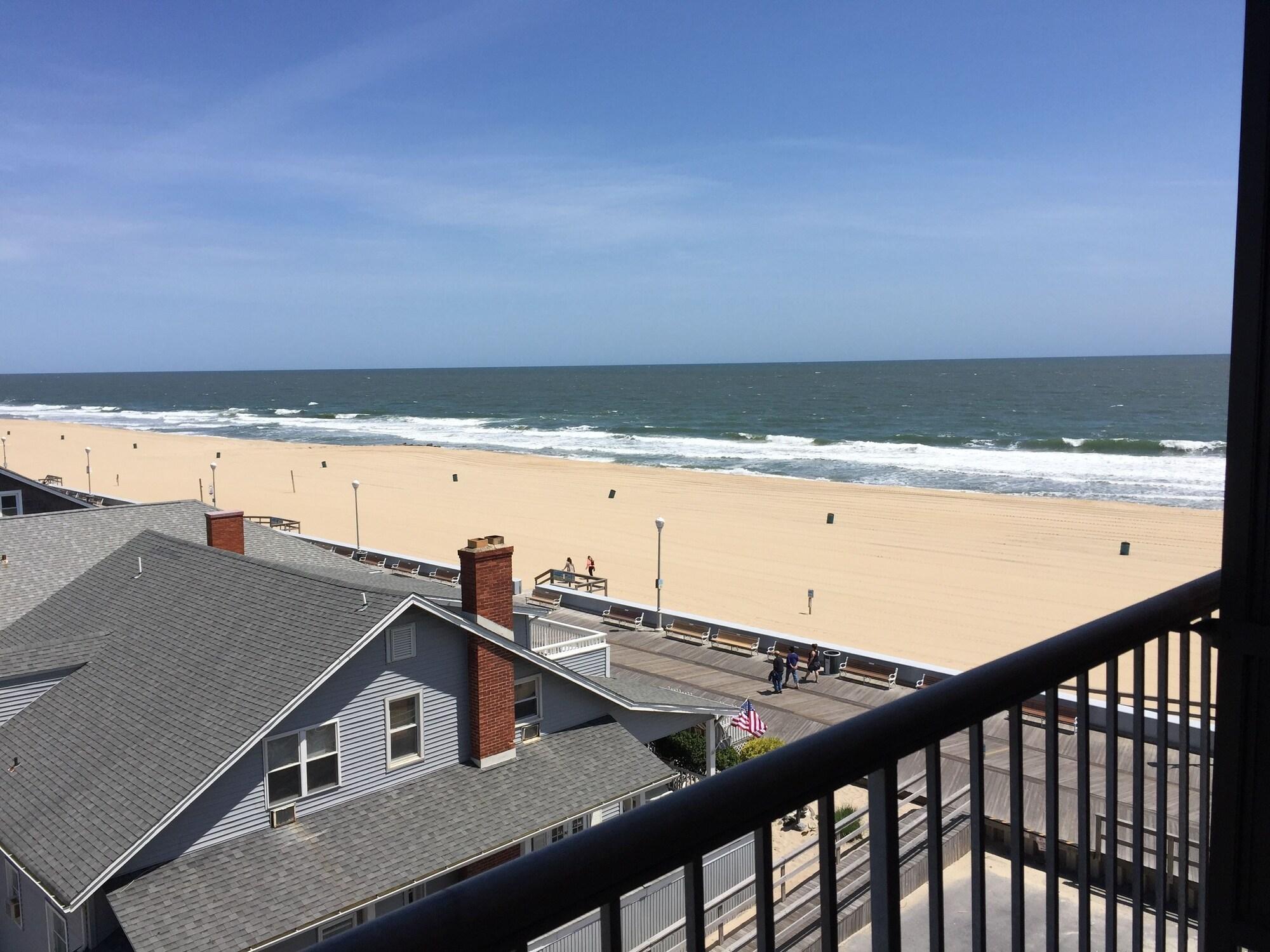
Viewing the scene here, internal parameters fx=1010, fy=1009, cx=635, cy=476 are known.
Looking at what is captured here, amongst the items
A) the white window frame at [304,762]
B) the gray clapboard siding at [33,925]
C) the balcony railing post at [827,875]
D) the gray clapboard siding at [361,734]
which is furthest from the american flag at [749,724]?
the balcony railing post at [827,875]

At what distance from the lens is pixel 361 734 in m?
12.2

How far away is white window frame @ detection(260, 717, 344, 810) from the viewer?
37.2ft

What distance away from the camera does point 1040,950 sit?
7406mm

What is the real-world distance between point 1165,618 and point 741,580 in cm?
3199

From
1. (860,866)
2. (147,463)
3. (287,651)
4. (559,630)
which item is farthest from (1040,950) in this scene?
(147,463)

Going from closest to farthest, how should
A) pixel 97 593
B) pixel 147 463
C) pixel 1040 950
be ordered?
pixel 1040 950 < pixel 97 593 < pixel 147 463

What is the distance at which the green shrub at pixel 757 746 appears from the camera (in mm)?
15477

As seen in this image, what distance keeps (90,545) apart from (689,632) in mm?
13218

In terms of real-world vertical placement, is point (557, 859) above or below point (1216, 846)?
above

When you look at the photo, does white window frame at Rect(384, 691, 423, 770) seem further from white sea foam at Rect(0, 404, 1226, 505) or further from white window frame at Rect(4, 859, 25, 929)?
white sea foam at Rect(0, 404, 1226, 505)

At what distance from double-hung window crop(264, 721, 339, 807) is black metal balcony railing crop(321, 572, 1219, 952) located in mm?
10446

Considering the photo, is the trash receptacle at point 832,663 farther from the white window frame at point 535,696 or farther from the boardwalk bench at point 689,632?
the white window frame at point 535,696

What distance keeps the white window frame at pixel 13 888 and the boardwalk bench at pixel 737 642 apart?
49.6 ft

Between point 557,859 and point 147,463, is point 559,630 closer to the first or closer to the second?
point 557,859
